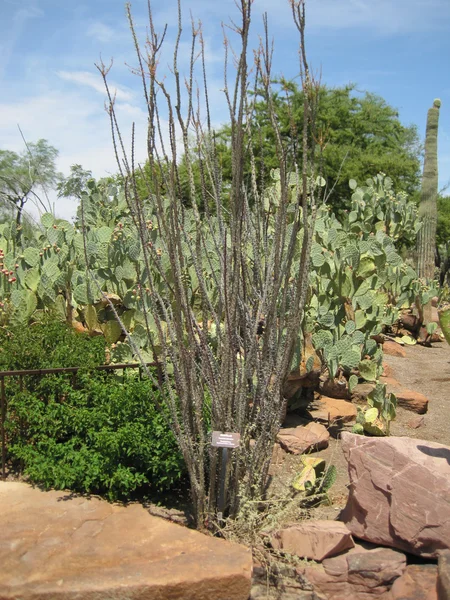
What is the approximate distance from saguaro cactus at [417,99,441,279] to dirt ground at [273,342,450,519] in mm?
3795

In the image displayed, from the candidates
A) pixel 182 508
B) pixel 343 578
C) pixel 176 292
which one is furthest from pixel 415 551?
pixel 176 292

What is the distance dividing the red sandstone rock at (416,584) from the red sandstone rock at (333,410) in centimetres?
196

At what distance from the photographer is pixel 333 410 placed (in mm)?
5469

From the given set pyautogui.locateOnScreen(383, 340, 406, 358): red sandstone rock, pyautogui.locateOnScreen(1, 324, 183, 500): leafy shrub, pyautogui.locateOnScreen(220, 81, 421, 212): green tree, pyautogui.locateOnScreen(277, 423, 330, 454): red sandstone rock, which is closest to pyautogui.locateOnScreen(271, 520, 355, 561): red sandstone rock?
pyautogui.locateOnScreen(1, 324, 183, 500): leafy shrub

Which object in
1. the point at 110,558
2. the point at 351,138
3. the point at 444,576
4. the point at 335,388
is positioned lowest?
the point at 444,576

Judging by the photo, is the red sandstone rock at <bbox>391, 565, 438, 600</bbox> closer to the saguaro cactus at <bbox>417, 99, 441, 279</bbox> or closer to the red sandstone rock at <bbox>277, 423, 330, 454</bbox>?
the red sandstone rock at <bbox>277, 423, 330, 454</bbox>

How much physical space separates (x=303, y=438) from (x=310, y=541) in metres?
1.37

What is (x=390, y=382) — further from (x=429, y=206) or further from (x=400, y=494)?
(x=429, y=206)

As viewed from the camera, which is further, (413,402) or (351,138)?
(351,138)

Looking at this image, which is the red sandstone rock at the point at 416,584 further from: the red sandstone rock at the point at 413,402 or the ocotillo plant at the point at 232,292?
the red sandstone rock at the point at 413,402

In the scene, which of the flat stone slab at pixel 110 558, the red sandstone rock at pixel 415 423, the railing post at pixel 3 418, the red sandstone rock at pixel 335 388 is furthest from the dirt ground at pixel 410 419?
the railing post at pixel 3 418

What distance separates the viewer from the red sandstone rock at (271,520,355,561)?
3.38 metres

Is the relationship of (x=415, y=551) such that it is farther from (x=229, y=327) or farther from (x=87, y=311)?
(x=87, y=311)

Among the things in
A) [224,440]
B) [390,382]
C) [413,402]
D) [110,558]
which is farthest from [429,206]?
[110,558]
